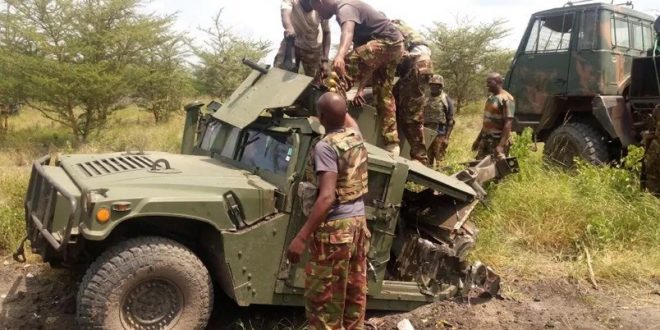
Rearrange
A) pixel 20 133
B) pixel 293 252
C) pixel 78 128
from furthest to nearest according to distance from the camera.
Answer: pixel 20 133 < pixel 78 128 < pixel 293 252

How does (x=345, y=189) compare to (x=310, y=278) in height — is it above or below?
above

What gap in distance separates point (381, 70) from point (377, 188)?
153 centimetres

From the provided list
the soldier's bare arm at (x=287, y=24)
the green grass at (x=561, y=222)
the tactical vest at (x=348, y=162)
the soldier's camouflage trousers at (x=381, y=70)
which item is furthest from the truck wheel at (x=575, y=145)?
the tactical vest at (x=348, y=162)

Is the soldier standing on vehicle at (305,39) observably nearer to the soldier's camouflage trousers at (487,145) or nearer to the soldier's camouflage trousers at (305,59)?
the soldier's camouflage trousers at (305,59)

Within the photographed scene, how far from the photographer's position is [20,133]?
14.8m

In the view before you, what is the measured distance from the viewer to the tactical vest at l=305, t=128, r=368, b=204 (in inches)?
133

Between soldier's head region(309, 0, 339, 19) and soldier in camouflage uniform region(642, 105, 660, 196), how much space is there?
339cm

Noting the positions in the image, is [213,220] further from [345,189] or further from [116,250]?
[345,189]

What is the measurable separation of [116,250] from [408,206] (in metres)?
2.36

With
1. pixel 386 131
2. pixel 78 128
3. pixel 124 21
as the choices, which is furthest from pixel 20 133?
pixel 386 131

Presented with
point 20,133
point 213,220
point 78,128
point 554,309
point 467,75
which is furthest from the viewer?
point 467,75

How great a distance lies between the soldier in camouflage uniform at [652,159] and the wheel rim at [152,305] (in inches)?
187

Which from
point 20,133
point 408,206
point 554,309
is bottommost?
point 20,133

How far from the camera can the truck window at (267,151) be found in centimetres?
396
